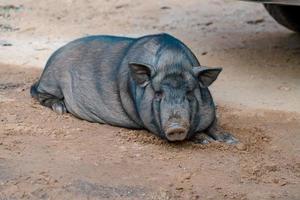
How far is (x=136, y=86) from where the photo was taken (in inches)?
228

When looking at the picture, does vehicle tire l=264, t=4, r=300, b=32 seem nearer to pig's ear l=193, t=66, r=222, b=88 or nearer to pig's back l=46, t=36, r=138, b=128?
pig's back l=46, t=36, r=138, b=128

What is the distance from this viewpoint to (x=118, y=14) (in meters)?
10.3

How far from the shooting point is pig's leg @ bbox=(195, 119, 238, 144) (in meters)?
5.68

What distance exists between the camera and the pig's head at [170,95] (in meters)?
5.37

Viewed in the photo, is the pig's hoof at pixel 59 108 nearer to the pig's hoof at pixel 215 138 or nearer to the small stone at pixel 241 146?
the pig's hoof at pixel 215 138

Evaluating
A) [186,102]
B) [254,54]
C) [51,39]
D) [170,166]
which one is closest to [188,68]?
[186,102]

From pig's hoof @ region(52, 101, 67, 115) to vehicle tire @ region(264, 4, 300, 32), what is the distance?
3.56 metres

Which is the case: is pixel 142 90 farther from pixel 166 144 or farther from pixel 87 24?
pixel 87 24

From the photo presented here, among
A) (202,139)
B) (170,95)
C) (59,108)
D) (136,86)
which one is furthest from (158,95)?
(59,108)

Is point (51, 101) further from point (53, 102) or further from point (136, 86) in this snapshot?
point (136, 86)

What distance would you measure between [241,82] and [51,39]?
271 centimetres

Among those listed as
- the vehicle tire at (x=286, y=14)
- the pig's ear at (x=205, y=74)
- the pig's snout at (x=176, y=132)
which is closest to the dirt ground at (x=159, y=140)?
the pig's snout at (x=176, y=132)

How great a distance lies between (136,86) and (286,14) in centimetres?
370

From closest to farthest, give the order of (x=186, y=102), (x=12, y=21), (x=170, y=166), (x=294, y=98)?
(x=170, y=166) → (x=186, y=102) → (x=294, y=98) → (x=12, y=21)
